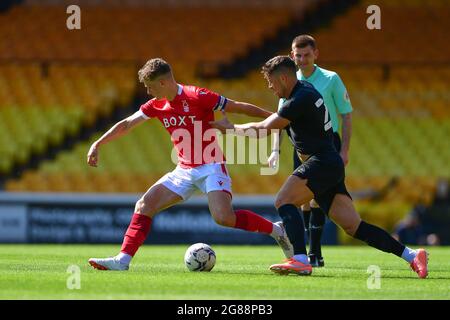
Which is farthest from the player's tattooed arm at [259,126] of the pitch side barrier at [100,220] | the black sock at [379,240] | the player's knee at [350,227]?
the pitch side barrier at [100,220]

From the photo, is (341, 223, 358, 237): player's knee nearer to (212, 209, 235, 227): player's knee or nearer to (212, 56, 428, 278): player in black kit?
(212, 56, 428, 278): player in black kit

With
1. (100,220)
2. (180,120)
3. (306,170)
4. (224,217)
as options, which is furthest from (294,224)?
(100,220)

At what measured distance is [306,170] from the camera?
8742 millimetres

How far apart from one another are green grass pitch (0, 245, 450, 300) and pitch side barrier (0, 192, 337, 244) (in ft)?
19.9

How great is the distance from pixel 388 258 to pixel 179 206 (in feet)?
18.0

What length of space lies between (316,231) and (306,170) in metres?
1.64

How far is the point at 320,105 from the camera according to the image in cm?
872

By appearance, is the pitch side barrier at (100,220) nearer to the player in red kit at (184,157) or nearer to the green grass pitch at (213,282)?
the green grass pitch at (213,282)

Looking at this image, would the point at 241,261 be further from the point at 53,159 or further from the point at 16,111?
the point at 16,111

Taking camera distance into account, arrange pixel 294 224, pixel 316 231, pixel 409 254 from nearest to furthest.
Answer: pixel 294 224
pixel 409 254
pixel 316 231

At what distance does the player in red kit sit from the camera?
9.09 meters

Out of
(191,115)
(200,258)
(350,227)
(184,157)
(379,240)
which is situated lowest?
(200,258)

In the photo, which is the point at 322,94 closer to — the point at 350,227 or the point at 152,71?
the point at 350,227

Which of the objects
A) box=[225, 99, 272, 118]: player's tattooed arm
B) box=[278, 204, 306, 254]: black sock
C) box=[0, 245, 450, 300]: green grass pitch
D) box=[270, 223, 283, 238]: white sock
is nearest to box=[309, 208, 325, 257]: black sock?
box=[0, 245, 450, 300]: green grass pitch
